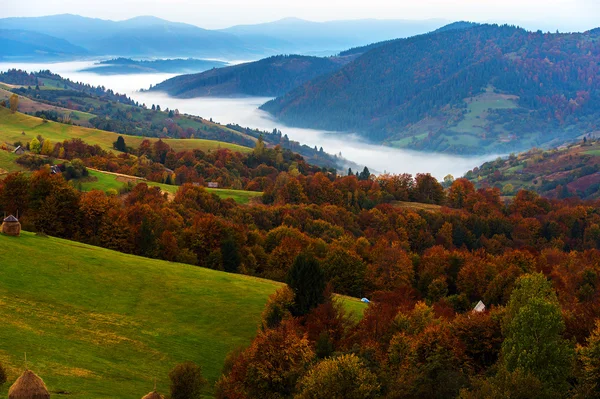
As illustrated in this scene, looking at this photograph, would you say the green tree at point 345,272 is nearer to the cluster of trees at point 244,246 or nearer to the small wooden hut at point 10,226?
the cluster of trees at point 244,246

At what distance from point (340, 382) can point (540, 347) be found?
14.2 m

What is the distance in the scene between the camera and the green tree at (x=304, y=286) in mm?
63500

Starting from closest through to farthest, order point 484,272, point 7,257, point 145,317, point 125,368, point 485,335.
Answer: point 125,368, point 485,335, point 145,317, point 7,257, point 484,272

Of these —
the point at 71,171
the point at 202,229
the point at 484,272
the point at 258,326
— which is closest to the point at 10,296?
the point at 258,326

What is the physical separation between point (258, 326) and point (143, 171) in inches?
5299

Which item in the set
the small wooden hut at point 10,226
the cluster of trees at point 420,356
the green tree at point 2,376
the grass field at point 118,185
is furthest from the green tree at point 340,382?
the grass field at point 118,185

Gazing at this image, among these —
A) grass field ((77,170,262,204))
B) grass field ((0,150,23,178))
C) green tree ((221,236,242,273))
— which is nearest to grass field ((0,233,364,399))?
green tree ((221,236,242,273))

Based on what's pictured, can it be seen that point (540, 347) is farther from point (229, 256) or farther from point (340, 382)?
point (229, 256)

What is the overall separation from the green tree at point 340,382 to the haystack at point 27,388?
15.2 metres

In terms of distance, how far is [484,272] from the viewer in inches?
3647

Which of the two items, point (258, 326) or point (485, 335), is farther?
point (258, 326)

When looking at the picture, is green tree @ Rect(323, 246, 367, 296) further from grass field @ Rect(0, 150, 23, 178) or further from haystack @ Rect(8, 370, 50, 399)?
grass field @ Rect(0, 150, 23, 178)

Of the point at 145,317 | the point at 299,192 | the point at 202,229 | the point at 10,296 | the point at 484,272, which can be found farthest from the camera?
the point at 299,192

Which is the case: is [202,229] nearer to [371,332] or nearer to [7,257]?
[7,257]
